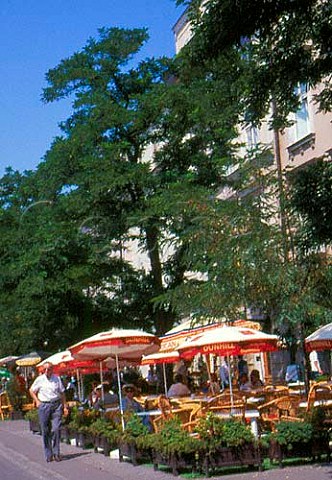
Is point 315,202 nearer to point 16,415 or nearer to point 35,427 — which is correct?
point 35,427

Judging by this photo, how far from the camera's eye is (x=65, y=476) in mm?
16094

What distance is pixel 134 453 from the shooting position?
675 inches

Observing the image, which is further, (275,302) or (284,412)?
(275,302)

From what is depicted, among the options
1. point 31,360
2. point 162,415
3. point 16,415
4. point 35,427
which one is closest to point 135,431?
point 162,415

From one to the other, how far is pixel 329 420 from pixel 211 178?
21.3 meters

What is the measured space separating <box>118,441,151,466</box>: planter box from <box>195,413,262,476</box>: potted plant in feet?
8.09

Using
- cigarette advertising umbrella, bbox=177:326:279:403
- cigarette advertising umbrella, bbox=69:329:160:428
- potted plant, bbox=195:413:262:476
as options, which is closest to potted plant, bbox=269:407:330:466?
potted plant, bbox=195:413:262:476

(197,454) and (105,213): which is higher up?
(105,213)

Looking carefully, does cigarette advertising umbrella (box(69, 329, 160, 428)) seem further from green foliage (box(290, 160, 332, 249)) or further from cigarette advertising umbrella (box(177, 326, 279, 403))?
green foliage (box(290, 160, 332, 249))

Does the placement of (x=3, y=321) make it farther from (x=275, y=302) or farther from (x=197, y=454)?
(x=197, y=454)

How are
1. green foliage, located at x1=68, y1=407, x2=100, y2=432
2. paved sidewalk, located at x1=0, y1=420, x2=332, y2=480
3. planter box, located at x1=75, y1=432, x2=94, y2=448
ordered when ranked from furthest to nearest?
green foliage, located at x1=68, y1=407, x2=100, y2=432
planter box, located at x1=75, y1=432, x2=94, y2=448
paved sidewalk, located at x1=0, y1=420, x2=332, y2=480

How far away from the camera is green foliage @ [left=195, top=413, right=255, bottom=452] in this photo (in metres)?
14.7

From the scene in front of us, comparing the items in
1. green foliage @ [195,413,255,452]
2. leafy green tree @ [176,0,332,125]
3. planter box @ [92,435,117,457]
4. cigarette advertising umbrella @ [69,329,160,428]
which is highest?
leafy green tree @ [176,0,332,125]

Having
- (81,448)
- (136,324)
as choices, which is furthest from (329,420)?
(136,324)
